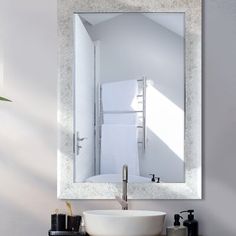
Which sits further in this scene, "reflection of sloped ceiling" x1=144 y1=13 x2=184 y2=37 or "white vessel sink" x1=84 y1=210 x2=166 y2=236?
"reflection of sloped ceiling" x1=144 y1=13 x2=184 y2=37

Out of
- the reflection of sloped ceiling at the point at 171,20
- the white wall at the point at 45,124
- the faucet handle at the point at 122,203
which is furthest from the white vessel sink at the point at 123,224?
the reflection of sloped ceiling at the point at 171,20

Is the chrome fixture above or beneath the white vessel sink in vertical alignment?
above

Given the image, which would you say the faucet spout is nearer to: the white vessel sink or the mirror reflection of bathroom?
the mirror reflection of bathroom

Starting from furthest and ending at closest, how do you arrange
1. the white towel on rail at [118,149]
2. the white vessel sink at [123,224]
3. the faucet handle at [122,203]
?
1. the white towel on rail at [118,149]
2. the faucet handle at [122,203]
3. the white vessel sink at [123,224]

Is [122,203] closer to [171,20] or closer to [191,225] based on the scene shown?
[191,225]

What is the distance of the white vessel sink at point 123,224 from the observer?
7.87ft

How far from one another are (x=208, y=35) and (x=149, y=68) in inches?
13.9

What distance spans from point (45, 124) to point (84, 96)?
25 cm

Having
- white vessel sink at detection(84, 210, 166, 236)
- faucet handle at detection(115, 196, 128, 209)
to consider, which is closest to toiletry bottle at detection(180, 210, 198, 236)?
white vessel sink at detection(84, 210, 166, 236)

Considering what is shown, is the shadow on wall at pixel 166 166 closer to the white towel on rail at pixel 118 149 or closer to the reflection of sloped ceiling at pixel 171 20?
the white towel on rail at pixel 118 149

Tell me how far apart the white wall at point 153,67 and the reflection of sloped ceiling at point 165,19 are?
21mm

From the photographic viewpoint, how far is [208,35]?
9.13 ft

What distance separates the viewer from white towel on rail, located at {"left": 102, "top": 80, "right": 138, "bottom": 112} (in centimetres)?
278

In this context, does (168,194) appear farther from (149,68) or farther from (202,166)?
(149,68)
